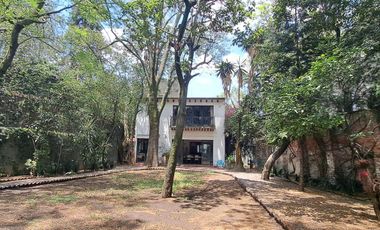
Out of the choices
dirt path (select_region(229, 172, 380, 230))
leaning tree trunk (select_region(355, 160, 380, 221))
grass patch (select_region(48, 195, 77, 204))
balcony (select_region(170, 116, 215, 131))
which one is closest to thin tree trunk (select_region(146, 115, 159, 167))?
balcony (select_region(170, 116, 215, 131))

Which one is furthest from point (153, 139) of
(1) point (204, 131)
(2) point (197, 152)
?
(2) point (197, 152)

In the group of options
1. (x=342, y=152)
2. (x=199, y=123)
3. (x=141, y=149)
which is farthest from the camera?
(x=141, y=149)

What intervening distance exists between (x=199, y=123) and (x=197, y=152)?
304 centimetres

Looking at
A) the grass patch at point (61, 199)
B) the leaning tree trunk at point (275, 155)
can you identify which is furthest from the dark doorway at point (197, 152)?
the grass patch at point (61, 199)

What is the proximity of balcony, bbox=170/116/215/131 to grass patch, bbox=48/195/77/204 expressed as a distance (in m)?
17.4

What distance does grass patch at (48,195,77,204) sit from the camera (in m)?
7.24

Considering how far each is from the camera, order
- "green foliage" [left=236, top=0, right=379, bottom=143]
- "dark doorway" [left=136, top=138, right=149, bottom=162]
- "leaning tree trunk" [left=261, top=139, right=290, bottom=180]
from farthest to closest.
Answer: "dark doorway" [left=136, top=138, right=149, bottom=162] < "leaning tree trunk" [left=261, top=139, right=290, bottom=180] < "green foliage" [left=236, top=0, right=379, bottom=143]

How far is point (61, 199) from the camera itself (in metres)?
7.57

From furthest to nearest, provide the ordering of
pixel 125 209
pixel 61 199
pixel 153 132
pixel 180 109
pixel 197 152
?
pixel 197 152, pixel 153 132, pixel 180 109, pixel 61 199, pixel 125 209

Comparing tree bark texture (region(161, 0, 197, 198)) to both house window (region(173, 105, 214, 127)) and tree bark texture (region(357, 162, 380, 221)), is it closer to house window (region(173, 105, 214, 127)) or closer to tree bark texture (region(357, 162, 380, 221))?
tree bark texture (region(357, 162, 380, 221))

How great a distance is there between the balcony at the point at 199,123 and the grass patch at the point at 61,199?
17.4 meters

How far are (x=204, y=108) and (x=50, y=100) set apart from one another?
15.2m

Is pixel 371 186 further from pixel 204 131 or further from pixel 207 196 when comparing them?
pixel 204 131

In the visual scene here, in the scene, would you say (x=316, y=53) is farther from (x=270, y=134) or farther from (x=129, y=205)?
(x=129, y=205)
